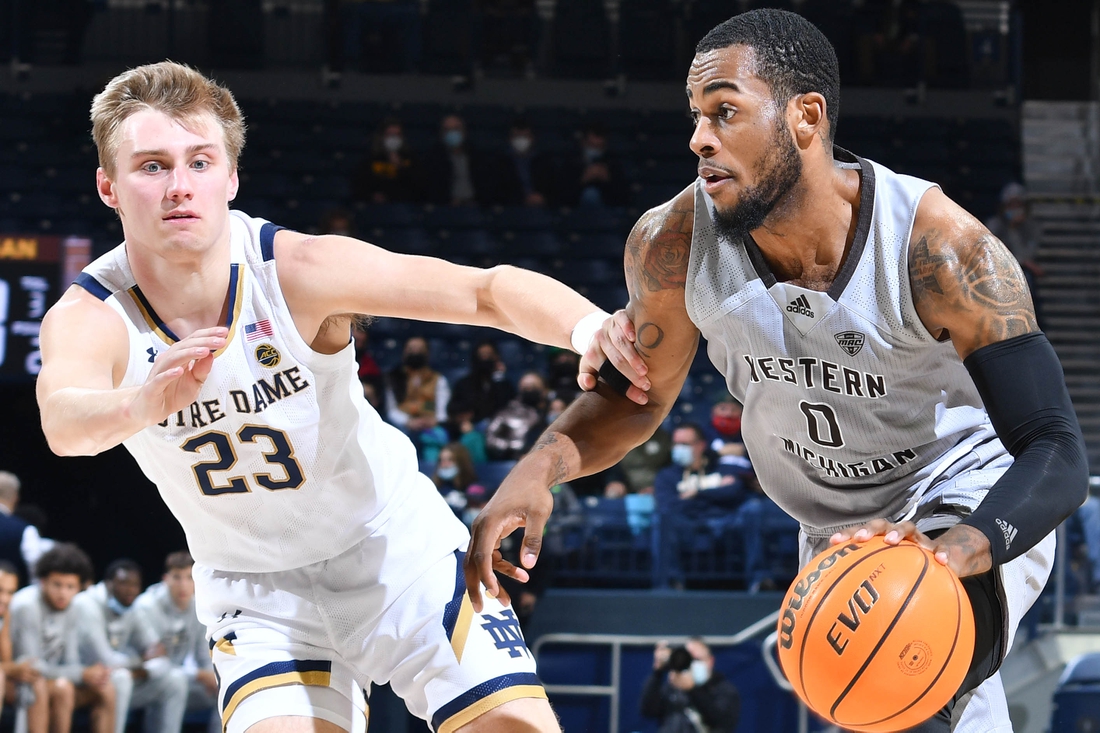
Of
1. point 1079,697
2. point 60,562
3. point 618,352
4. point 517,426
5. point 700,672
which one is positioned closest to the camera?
point 618,352

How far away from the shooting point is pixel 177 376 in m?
2.64

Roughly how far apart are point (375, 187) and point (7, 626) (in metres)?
6.20

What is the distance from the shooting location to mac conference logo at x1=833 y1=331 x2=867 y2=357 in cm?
297

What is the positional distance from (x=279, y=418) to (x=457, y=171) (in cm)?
959

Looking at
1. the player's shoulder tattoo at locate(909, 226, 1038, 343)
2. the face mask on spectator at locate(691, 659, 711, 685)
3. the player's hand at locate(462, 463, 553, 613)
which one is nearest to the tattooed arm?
the player's shoulder tattoo at locate(909, 226, 1038, 343)

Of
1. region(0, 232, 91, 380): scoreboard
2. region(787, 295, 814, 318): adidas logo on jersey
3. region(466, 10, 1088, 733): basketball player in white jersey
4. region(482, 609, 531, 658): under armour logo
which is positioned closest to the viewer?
region(466, 10, 1088, 733): basketball player in white jersey

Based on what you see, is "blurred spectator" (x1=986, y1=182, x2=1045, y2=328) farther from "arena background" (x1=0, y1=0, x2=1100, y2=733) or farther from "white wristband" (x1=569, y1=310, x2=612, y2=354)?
"white wristband" (x1=569, y1=310, x2=612, y2=354)

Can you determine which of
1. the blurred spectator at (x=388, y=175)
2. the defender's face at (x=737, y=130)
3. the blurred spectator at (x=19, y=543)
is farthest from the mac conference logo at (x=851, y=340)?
the blurred spectator at (x=388, y=175)

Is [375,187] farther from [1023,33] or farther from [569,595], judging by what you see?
[1023,33]

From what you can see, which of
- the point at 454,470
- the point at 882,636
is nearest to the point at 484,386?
the point at 454,470

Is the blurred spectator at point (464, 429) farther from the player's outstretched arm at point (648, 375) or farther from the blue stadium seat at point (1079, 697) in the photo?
the player's outstretched arm at point (648, 375)

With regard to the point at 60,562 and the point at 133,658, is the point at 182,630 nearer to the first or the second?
the point at 133,658

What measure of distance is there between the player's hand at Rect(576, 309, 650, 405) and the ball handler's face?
1.38 feet

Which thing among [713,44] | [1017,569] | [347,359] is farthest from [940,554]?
[347,359]
